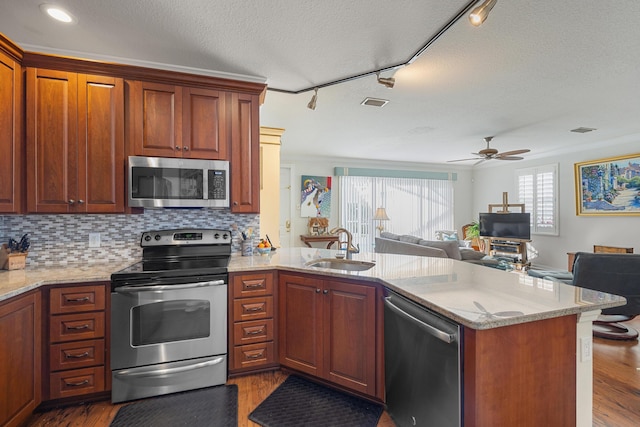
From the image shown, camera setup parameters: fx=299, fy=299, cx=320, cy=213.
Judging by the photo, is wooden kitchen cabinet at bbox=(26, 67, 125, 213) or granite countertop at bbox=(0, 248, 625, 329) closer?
granite countertop at bbox=(0, 248, 625, 329)

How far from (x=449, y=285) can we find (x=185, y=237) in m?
2.11

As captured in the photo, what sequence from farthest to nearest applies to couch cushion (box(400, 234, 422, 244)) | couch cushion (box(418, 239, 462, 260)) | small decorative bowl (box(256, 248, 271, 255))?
couch cushion (box(400, 234, 422, 244)) < couch cushion (box(418, 239, 462, 260)) < small decorative bowl (box(256, 248, 271, 255))

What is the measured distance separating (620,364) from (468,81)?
2.79 meters

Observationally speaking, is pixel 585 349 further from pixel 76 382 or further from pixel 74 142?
pixel 74 142

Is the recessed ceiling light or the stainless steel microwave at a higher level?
the recessed ceiling light

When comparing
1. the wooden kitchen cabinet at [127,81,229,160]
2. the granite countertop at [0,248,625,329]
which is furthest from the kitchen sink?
the wooden kitchen cabinet at [127,81,229,160]

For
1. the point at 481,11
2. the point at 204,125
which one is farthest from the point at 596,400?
the point at 204,125

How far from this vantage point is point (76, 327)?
193cm

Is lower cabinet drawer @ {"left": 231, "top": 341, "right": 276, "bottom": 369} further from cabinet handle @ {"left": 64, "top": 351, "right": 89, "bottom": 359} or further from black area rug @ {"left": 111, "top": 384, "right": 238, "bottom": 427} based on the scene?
cabinet handle @ {"left": 64, "top": 351, "right": 89, "bottom": 359}

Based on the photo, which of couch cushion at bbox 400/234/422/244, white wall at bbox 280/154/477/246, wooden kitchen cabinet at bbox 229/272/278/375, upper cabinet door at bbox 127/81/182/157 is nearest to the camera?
wooden kitchen cabinet at bbox 229/272/278/375

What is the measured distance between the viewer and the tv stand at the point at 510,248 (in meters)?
6.04

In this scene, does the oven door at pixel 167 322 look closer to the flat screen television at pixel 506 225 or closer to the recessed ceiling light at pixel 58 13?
the recessed ceiling light at pixel 58 13

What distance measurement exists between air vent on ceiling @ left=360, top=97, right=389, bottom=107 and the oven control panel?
6.77 feet

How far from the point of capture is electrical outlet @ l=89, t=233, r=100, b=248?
2.45 meters
